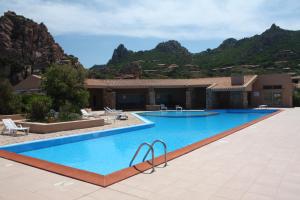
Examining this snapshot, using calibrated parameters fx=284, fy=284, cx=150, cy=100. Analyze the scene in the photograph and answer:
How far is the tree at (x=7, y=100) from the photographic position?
16.5 metres

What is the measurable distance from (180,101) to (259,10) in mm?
16867

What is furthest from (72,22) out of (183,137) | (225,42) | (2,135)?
(225,42)

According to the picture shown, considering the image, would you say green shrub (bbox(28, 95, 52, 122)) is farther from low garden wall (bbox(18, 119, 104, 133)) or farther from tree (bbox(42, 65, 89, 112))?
tree (bbox(42, 65, 89, 112))

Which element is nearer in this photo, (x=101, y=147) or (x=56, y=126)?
(x=101, y=147)

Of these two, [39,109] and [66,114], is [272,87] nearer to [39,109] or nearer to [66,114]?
[66,114]

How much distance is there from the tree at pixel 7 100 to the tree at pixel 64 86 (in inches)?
78.5

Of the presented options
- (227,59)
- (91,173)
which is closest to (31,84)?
(91,173)

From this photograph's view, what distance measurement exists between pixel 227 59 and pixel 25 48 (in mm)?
36869

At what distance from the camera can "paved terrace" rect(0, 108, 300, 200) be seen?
4281 mm

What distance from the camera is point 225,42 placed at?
65625 mm

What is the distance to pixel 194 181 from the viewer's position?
16.0ft

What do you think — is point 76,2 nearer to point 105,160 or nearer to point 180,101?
point 105,160

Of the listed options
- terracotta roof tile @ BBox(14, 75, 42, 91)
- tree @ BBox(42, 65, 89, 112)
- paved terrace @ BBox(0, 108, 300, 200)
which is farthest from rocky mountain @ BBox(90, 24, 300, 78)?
paved terrace @ BBox(0, 108, 300, 200)

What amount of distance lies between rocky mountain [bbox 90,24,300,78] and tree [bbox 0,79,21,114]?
28482 mm
